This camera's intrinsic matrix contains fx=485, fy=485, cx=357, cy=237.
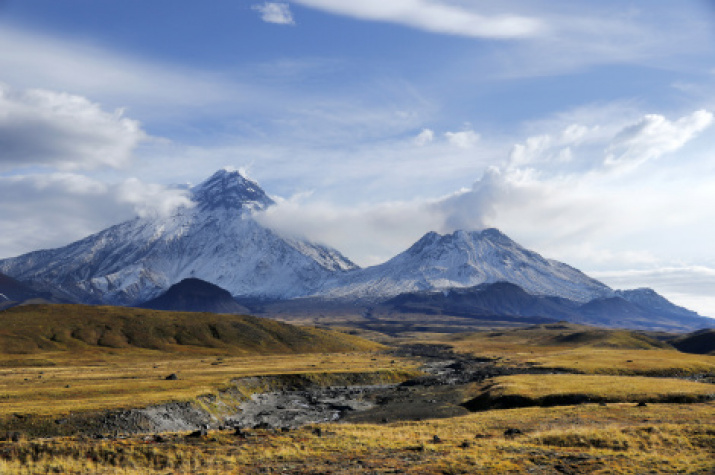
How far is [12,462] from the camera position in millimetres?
30031

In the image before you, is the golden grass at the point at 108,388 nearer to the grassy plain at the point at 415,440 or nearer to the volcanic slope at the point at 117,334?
the grassy plain at the point at 415,440

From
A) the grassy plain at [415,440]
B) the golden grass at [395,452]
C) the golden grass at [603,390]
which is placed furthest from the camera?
the golden grass at [603,390]

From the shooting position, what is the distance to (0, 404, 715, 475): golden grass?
28.8 meters

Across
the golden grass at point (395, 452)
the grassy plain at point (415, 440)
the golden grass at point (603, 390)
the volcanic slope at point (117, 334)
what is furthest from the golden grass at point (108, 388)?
the volcanic slope at point (117, 334)

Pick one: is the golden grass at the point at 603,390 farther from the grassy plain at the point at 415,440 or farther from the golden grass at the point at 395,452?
the golden grass at the point at 395,452

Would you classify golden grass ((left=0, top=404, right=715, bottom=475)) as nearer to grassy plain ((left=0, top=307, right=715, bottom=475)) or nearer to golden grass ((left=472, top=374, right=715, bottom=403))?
grassy plain ((left=0, top=307, right=715, bottom=475))

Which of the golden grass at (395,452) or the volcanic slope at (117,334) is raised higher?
the golden grass at (395,452)

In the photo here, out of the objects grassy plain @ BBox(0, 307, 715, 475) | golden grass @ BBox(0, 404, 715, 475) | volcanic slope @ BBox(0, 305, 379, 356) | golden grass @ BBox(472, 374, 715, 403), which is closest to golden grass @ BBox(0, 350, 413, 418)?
grassy plain @ BBox(0, 307, 715, 475)

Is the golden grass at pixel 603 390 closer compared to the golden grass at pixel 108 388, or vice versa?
the golden grass at pixel 108 388

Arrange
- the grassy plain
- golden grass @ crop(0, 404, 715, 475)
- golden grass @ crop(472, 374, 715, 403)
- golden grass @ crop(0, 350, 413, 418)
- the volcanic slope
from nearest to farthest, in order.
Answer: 1. golden grass @ crop(0, 404, 715, 475)
2. the grassy plain
3. golden grass @ crop(0, 350, 413, 418)
4. golden grass @ crop(472, 374, 715, 403)
5. the volcanic slope

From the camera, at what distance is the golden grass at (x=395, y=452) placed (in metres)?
28.8

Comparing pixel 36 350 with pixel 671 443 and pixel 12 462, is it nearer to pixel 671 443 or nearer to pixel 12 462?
pixel 12 462

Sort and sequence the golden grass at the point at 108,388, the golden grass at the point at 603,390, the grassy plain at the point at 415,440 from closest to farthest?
the grassy plain at the point at 415,440, the golden grass at the point at 108,388, the golden grass at the point at 603,390

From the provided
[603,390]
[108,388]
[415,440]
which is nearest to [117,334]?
[108,388]
